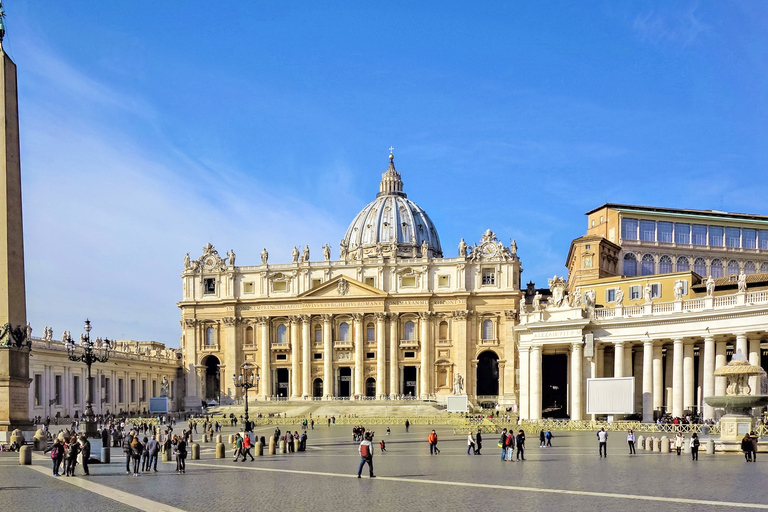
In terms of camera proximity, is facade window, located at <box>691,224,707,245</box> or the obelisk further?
facade window, located at <box>691,224,707,245</box>

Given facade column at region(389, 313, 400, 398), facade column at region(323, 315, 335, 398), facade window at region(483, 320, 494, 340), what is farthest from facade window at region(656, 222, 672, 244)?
facade column at region(323, 315, 335, 398)

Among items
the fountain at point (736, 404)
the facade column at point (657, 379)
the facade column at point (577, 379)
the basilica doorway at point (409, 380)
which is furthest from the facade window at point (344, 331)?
the fountain at point (736, 404)

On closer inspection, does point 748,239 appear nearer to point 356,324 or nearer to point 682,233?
point 682,233

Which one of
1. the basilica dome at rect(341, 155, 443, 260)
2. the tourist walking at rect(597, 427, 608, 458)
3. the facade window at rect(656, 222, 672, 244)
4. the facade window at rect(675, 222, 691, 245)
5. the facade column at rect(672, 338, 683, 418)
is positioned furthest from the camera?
the basilica dome at rect(341, 155, 443, 260)

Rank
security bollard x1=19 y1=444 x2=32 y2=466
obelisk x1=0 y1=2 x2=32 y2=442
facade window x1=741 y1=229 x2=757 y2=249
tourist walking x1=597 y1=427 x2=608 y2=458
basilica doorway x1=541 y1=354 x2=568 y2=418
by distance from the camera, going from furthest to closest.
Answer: facade window x1=741 y1=229 x2=757 y2=249
basilica doorway x1=541 y1=354 x2=568 y2=418
tourist walking x1=597 y1=427 x2=608 y2=458
obelisk x1=0 y1=2 x2=32 y2=442
security bollard x1=19 y1=444 x2=32 y2=466

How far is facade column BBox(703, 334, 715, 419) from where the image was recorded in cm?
3956

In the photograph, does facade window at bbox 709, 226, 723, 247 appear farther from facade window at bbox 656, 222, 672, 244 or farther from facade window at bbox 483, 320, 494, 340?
facade window at bbox 483, 320, 494, 340

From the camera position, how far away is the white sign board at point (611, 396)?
4131 centimetres

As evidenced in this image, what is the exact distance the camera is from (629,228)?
67312mm

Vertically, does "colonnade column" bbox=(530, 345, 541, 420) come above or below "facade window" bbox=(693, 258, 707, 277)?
below

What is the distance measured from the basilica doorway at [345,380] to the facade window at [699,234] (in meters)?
37.6

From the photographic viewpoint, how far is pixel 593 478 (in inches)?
824

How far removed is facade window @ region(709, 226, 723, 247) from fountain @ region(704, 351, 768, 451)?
40.5 meters

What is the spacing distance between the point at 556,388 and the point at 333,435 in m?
22.4
